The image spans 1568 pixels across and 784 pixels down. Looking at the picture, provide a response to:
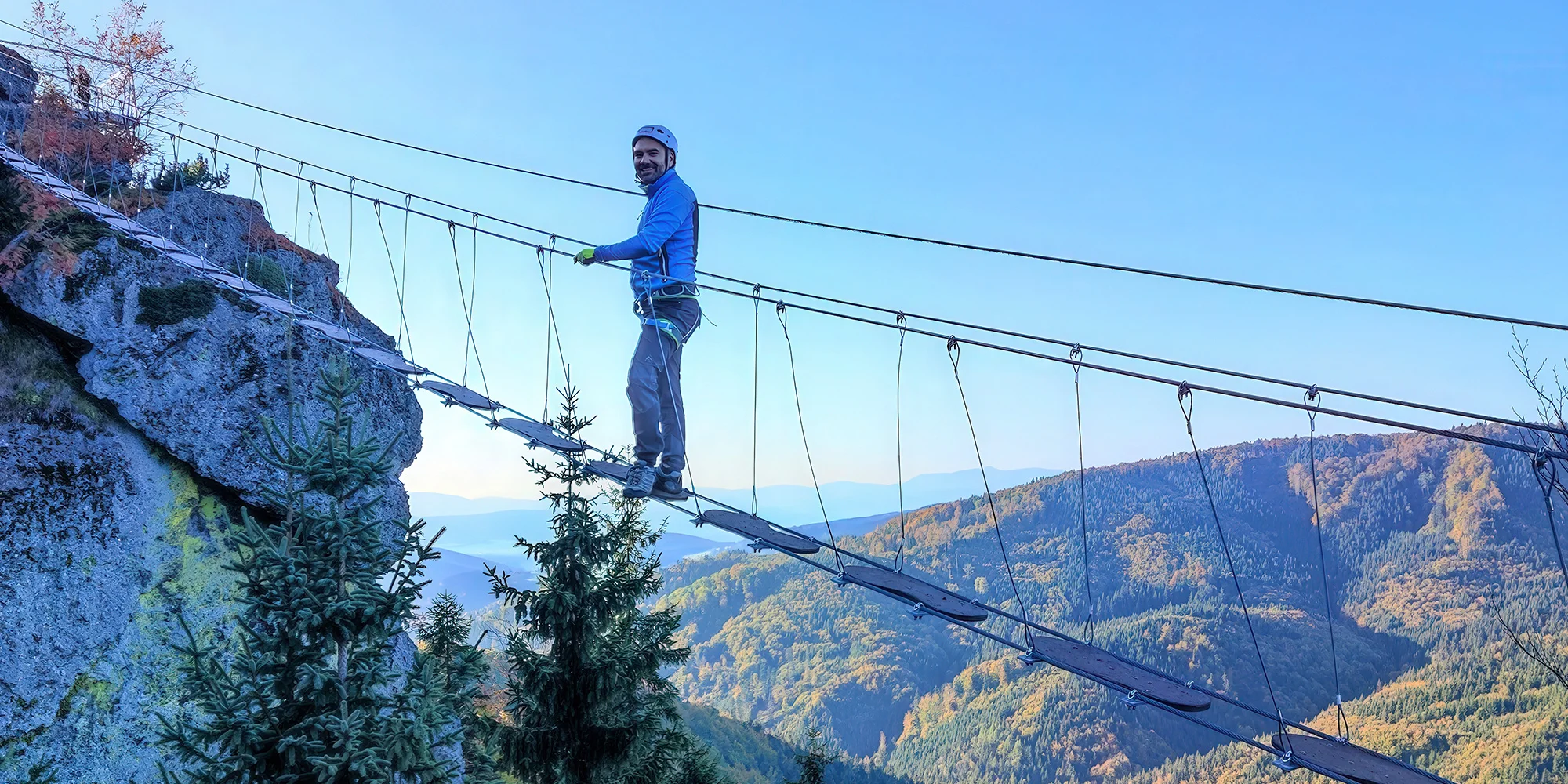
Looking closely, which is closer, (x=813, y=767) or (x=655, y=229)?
(x=655, y=229)

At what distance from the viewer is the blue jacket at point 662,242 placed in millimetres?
6102

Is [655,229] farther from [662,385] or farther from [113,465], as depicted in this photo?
[113,465]

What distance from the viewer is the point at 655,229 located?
20.2 feet

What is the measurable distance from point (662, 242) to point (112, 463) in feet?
30.5

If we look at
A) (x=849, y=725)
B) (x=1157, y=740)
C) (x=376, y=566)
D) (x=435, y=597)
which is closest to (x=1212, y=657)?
(x=1157, y=740)

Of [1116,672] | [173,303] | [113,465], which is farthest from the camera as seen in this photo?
[173,303]

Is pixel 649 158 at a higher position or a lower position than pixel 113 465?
higher

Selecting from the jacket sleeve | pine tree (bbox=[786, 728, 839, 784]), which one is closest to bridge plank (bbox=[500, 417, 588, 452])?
the jacket sleeve

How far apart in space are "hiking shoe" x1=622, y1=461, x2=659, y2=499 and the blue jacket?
1.26 metres

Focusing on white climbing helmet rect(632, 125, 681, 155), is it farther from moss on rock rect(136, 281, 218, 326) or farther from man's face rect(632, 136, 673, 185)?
moss on rock rect(136, 281, 218, 326)

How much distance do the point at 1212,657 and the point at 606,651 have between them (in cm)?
15909

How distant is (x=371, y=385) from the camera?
13914 millimetres

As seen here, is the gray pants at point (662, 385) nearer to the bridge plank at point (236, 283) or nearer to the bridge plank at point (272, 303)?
the bridge plank at point (272, 303)

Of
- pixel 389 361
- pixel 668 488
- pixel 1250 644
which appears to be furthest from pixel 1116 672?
pixel 1250 644
